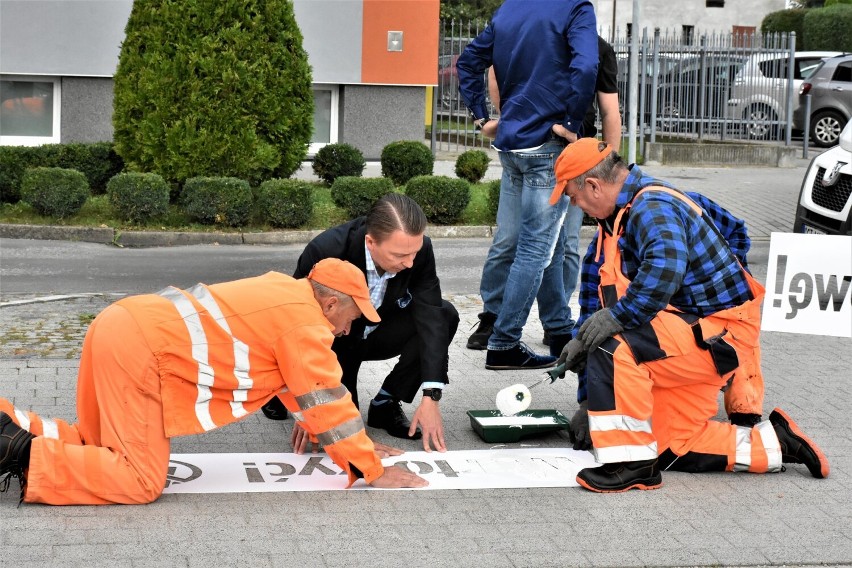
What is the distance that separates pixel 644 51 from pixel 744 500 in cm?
1606

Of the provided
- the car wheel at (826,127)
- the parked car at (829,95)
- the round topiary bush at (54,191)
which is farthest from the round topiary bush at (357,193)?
the car wheel at (826,127)

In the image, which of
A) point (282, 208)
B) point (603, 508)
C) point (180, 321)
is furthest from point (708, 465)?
point (282, 208)

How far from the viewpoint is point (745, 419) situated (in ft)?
19.1

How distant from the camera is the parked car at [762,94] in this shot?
2089 cm

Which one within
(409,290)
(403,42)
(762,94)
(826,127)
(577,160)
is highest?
(403,42)

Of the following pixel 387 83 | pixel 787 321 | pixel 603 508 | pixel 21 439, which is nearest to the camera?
pixel 21 439

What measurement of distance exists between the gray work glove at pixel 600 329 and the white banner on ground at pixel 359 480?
0.59 m

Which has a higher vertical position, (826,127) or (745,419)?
(826,127)

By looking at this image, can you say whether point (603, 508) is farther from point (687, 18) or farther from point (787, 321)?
point (687, 18)

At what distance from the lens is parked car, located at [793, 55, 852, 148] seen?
22.2 metres

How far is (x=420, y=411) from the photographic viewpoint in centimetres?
540

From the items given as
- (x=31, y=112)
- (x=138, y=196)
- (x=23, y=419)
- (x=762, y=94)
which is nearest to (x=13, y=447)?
(x=23, y=419)

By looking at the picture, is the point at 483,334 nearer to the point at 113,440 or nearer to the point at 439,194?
the point at 113,440

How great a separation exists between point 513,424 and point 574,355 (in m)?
0.59
